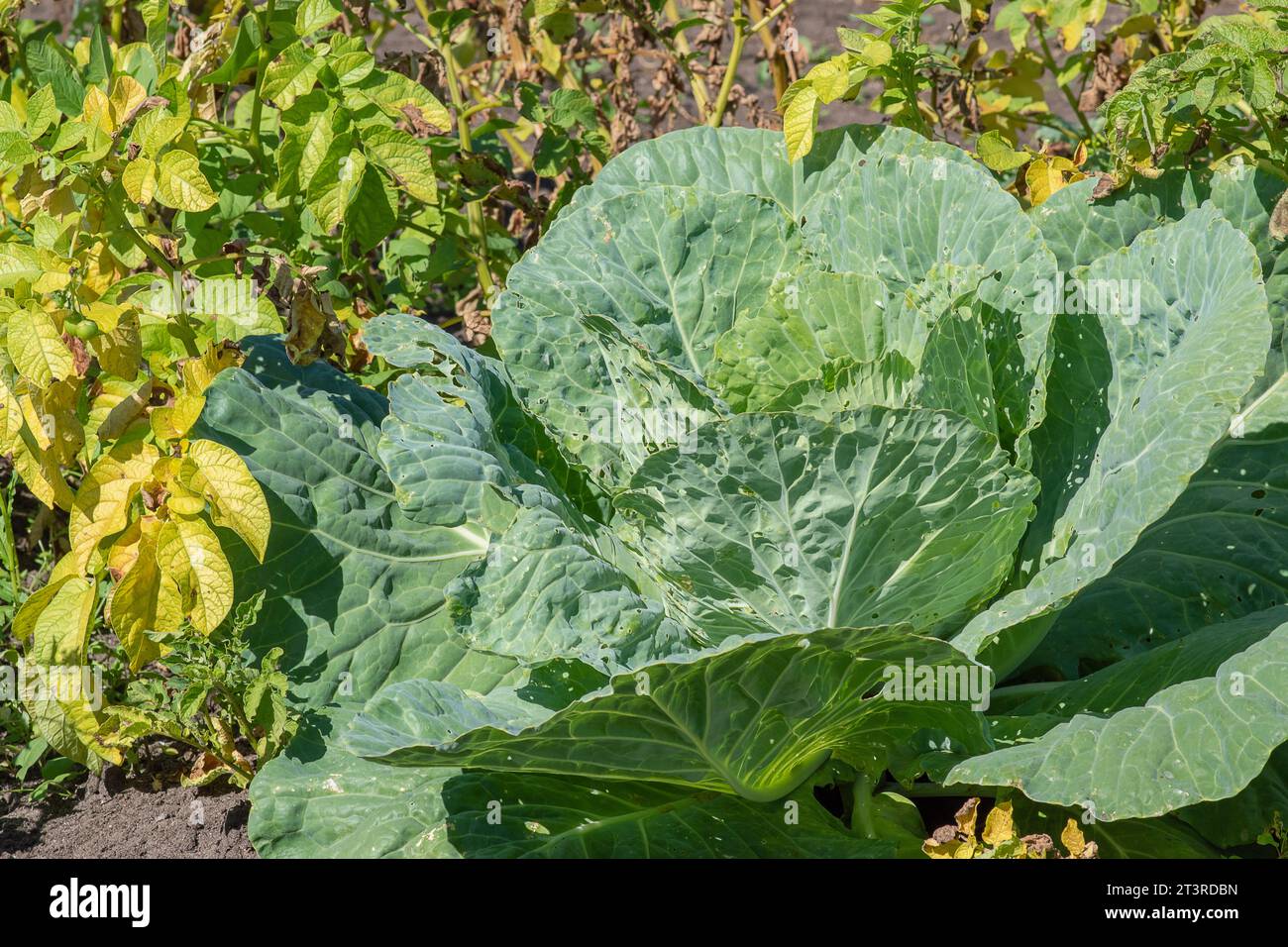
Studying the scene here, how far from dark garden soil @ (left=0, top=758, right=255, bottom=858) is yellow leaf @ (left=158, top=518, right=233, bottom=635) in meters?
0.69

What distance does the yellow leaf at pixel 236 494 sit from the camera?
7.26 ft

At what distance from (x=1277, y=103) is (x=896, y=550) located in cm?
Result: 141

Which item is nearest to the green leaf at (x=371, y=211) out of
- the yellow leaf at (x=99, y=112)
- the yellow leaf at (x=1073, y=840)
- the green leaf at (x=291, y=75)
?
the green leaf at (x=291, y=75)

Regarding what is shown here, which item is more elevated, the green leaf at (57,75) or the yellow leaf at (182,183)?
the green leaf at (57,75)

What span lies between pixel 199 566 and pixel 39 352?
47cm

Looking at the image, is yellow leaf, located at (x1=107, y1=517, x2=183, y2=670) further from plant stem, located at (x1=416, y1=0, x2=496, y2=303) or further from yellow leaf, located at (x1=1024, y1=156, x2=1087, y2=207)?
yellow leaf, located at (x1=1024, y1=156, x2=1087, y2=207)

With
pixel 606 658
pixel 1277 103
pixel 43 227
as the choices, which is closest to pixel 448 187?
pixel 43 227

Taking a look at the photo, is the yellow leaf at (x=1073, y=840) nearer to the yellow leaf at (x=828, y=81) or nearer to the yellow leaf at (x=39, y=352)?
the yellow leaf at (x=828, y=81)

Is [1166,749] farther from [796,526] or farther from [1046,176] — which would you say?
[1046,176]

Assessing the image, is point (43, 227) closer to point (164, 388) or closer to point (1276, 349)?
point (164, 388)

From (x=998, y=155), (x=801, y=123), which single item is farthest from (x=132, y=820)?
(x=998, y=155)

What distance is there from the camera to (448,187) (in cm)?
342

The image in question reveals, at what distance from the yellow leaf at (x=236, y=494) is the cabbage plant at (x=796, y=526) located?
228mm

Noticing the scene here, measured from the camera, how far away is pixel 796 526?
1990 mm
